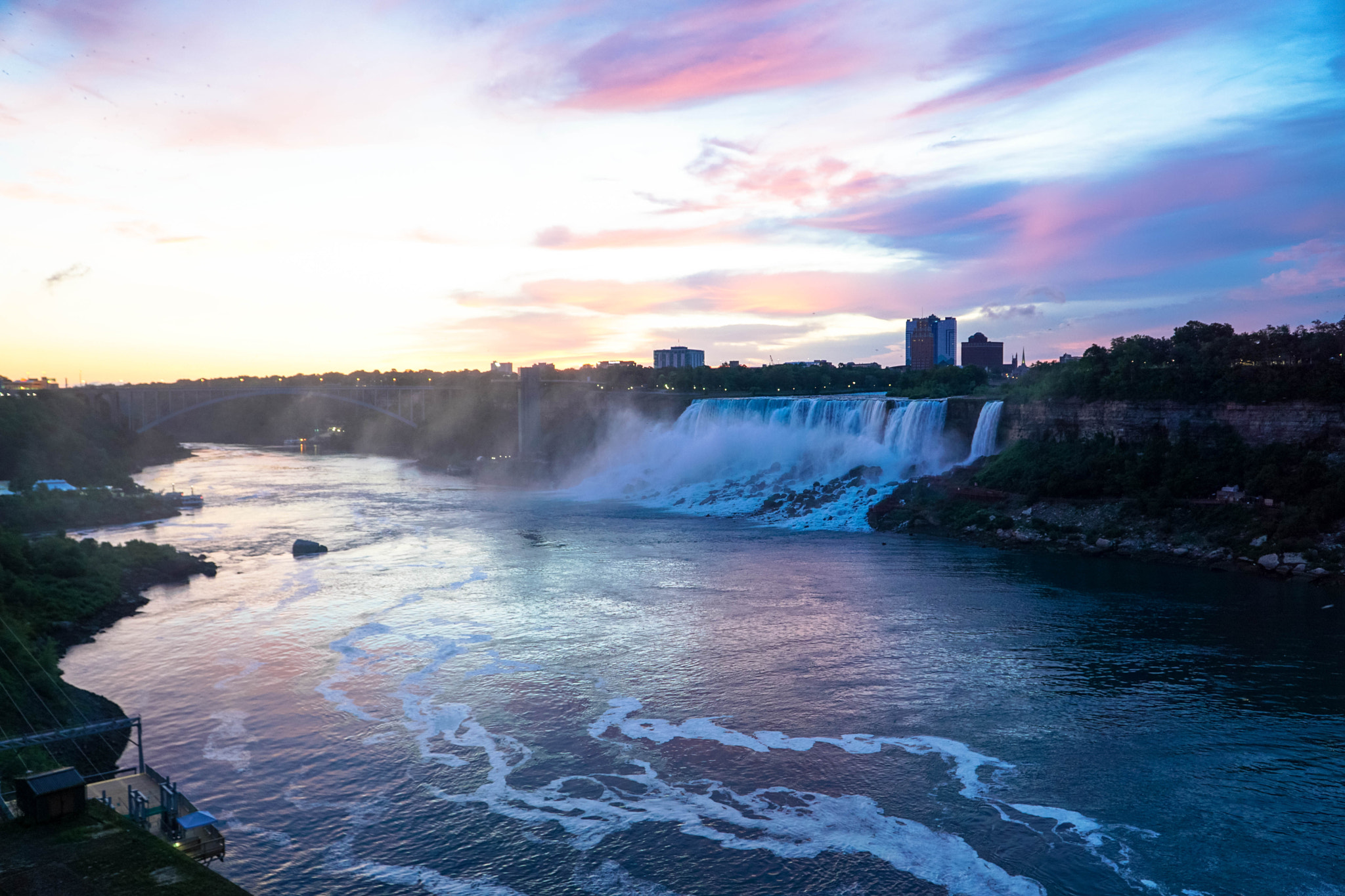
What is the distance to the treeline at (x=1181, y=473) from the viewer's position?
26.3 metres

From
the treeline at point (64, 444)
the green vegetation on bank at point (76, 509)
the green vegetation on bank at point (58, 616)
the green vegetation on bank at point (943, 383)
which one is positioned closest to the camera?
the green vegetation on bank at point (58, 616)

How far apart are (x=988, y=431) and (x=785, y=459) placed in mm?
10632

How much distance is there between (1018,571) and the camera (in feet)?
86.8

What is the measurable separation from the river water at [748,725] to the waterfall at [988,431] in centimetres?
1230

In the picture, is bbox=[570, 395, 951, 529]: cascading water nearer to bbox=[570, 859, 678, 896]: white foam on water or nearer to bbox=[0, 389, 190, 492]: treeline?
bbox=[570, 859, 678, 896]: white foam on water

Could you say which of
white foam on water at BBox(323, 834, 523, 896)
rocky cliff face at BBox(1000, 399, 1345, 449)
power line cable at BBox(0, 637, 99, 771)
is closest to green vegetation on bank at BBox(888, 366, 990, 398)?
rocky cliff face at BBox(1000, 399, 1345, 449)

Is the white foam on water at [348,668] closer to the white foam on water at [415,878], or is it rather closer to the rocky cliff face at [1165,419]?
the white foam on water at [415,878]

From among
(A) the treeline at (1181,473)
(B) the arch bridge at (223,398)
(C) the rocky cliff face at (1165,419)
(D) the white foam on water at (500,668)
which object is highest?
(B) the arch bridge at (223,398)

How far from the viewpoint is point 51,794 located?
26.3 feet

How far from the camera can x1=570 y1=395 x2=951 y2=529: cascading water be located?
39031 mm

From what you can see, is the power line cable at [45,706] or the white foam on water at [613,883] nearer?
the white foam on water at [613,883]

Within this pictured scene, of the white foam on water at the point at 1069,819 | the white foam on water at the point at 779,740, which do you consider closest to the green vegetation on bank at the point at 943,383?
the white foam on water at the point at 779,740

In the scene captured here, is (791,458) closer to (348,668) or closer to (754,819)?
(348,668)

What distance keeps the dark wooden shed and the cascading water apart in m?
29.6
